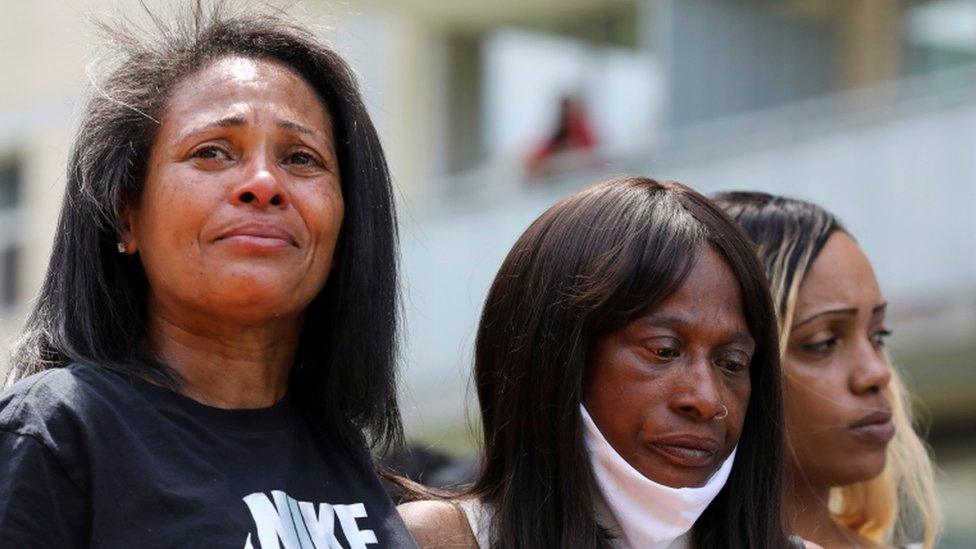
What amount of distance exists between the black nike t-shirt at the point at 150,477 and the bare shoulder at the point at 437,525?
0.15 meters

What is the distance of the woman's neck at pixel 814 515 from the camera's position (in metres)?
4.23

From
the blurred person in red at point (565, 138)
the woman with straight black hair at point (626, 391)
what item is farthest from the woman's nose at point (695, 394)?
the blurred person in red at point (565, 138)

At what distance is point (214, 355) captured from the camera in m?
3.28

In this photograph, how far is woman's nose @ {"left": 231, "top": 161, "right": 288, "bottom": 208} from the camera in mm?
3178

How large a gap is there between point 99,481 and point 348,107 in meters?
0.85

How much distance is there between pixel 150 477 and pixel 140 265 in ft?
1.51

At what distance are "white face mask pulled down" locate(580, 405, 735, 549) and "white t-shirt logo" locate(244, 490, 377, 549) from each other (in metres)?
0.44

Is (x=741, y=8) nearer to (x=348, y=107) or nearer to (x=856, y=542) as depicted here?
(x=856, y=542)

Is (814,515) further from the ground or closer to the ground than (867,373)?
closer to the ground

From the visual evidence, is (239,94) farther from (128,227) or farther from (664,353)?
(664,353)

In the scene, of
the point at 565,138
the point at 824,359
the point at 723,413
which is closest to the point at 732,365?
the point at 723,413

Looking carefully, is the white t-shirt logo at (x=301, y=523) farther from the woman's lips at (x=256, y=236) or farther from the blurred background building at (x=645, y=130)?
the blurred background building at (x=645, y=130)

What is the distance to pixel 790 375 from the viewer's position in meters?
4.20

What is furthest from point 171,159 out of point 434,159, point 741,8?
point 434,159
